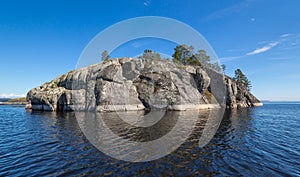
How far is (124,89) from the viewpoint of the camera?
194 ft

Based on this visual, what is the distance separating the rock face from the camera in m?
57.5

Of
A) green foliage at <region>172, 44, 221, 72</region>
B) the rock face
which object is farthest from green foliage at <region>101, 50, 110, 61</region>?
green foliage at <region>172, 44, 221, 72</region>

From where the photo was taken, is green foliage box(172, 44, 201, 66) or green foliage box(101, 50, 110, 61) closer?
green foliage box(172, 44, 201, 66)

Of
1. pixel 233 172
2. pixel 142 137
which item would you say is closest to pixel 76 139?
pixel 142 137

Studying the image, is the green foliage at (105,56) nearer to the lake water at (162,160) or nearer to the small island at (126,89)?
the small island at (126,89)

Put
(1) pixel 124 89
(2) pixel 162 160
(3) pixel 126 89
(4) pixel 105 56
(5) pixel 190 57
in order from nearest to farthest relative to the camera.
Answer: (2) pixel 162 160 < (1) pixel 124 89 < (3) pixel 126 89 < (5) pixel 190 57 < (4) pixel 105 56

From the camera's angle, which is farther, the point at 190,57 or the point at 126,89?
the point at 190,57

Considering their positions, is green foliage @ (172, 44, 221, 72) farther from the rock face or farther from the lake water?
the lake water

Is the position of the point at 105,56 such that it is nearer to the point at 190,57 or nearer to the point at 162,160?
the point at 190,57

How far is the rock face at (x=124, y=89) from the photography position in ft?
189

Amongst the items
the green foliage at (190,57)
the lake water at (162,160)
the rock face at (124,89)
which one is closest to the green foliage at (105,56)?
the rock face at (124,89)

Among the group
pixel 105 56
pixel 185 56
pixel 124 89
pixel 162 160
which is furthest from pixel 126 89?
pixel 105 56

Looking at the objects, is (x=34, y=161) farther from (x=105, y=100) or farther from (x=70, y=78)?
(x=70, y=78)

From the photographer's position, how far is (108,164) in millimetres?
12570
